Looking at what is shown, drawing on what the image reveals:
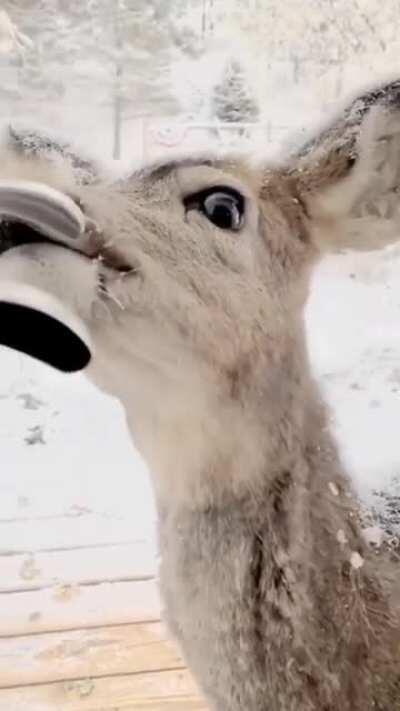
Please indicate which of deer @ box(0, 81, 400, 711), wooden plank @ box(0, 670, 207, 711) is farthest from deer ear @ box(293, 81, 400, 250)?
wooden plank @ box(0, 670, 207, 711)

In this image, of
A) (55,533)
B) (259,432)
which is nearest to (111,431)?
(55,533)

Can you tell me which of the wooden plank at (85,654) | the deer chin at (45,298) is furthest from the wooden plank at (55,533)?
the deer chin at (45,298)

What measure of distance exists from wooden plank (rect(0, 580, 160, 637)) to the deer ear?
0.49 metres

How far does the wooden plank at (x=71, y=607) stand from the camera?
1236 millimetres

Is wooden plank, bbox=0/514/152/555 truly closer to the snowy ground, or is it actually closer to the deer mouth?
the snowy ground

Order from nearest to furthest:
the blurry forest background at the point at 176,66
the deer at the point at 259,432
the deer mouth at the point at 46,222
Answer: the deer mouth at the point at 46,222 → the deer at the point at 259,432 → the blurry forest background at the point at 176,66

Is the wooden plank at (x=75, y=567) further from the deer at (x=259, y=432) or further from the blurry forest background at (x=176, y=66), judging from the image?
the blurry forest background at (x=176, y=66)

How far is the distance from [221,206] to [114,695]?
63 centimetres

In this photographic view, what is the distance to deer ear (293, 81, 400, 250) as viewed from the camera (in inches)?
39.0

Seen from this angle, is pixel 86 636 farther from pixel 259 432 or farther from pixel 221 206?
pixel 221 206

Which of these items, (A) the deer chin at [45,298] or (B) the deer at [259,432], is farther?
(B) the deer at [259,432]

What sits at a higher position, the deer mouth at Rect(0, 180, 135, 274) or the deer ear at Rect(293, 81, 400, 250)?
the deer ear at Rect(293, 81, 400, 250)

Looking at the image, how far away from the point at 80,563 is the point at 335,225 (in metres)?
0.51

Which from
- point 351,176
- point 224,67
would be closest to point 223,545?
point 351,176
